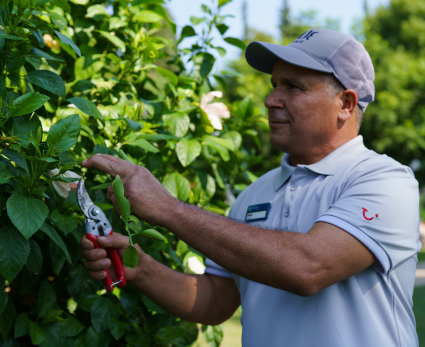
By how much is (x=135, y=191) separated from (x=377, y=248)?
0.78 meters

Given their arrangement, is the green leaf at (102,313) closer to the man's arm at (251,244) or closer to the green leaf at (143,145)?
the man's arm at (251,244)

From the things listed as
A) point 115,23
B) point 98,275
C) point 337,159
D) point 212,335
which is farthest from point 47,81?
point 212,335

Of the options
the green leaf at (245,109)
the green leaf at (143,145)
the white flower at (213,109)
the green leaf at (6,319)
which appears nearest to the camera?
the green leaf at (6,319)

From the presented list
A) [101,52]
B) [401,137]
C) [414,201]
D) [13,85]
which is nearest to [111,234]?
[13,85]

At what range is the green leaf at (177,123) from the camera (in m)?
1.69

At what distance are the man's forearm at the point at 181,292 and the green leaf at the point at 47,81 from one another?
699 mm

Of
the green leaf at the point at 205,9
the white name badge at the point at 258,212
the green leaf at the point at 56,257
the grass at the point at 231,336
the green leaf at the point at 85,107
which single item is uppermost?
the green leaf at the point at 205,9

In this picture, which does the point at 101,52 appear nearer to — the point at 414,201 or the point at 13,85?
the point at 13,85

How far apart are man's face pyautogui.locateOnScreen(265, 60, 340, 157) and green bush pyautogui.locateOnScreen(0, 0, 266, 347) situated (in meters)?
0.26

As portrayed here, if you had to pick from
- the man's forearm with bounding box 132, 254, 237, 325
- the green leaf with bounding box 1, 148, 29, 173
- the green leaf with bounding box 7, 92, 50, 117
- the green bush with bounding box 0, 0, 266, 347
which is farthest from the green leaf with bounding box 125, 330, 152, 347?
the green leaf with bounding box 7, 92, 50, 117

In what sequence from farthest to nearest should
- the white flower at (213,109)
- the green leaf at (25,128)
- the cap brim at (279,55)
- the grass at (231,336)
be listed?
the grass at (231,336) < the white flower at (213,109) < the cap brim at (279,55) < the green leaf at (25,128)

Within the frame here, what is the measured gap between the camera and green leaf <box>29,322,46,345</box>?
1.31m

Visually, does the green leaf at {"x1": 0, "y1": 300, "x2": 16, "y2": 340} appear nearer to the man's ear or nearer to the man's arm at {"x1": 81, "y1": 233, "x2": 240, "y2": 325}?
the man's arm at {"x1": 81, "y1": 233, "x2": 240, "y2": 325}

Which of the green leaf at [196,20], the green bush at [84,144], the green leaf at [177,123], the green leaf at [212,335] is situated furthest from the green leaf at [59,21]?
the green leaf at [212,335]
